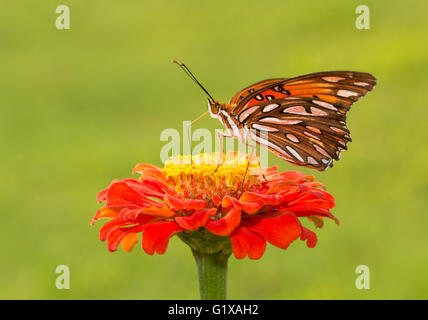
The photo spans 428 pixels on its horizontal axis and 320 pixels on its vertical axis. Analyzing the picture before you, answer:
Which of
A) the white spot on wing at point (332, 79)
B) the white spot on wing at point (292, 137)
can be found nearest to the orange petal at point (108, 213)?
the white spot on wing at point (292, 137)

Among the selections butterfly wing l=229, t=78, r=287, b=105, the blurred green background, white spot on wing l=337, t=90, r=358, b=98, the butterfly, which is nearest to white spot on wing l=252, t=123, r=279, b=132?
the butterfly

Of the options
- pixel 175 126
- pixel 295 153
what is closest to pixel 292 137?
pixel 295 153

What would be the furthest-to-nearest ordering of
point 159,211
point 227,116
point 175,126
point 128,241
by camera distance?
point 175,126, point 227,116, point 128,241, point 159,211

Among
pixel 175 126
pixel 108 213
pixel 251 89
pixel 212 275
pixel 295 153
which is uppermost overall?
pixel 175 126

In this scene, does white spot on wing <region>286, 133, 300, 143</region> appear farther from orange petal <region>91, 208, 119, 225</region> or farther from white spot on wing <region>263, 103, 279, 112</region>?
orange petal <region>91, 208, 119, 225</region>

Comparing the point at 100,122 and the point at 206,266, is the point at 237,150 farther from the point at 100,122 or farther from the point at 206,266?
the point at 100,122

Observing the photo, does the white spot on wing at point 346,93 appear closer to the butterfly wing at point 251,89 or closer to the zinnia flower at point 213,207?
the butterfly wing at point 251,89

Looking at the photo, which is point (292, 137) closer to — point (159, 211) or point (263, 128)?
point (263, 128)
